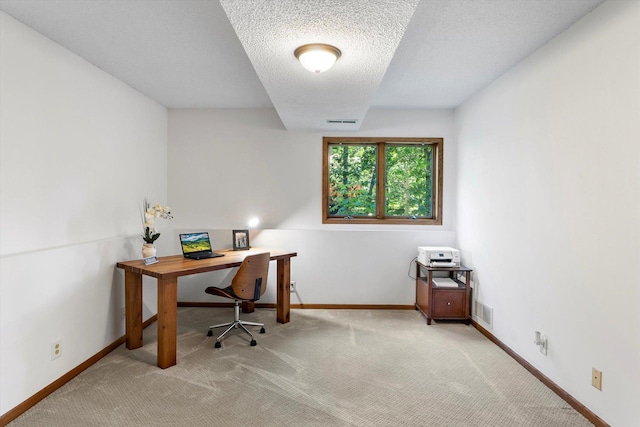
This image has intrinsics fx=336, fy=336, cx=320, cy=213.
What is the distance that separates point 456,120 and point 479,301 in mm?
2286

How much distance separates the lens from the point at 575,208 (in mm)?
2309

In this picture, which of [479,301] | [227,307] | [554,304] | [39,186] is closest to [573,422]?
[554,304]

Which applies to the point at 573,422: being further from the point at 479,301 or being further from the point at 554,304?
the point at 479,301

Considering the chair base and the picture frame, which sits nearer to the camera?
the chair base

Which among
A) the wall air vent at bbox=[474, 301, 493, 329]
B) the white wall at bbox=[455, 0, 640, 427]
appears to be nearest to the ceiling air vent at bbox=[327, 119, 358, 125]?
the white wall at bbox=[455, 0, 640, 427]

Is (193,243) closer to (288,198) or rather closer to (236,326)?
(236,326)

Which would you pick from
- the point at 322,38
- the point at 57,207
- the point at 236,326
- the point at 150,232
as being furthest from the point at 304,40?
the point at 236,326

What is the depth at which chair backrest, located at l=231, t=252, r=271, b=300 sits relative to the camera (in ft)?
10.7

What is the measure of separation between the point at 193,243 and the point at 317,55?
94.9 inches

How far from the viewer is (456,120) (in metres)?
4.38

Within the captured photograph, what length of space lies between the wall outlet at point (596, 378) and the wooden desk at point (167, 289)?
274 centimetres

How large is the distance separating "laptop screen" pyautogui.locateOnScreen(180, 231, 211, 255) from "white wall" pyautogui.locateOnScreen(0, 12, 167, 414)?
54 cm

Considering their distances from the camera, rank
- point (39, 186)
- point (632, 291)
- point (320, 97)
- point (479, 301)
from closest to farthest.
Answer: point (632, 291) < point (39, 186) < point (320, 97) < point (479, 301)

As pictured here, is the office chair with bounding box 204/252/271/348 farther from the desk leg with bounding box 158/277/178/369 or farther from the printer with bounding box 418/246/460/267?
the printer with bounding box 418/246/460/267
